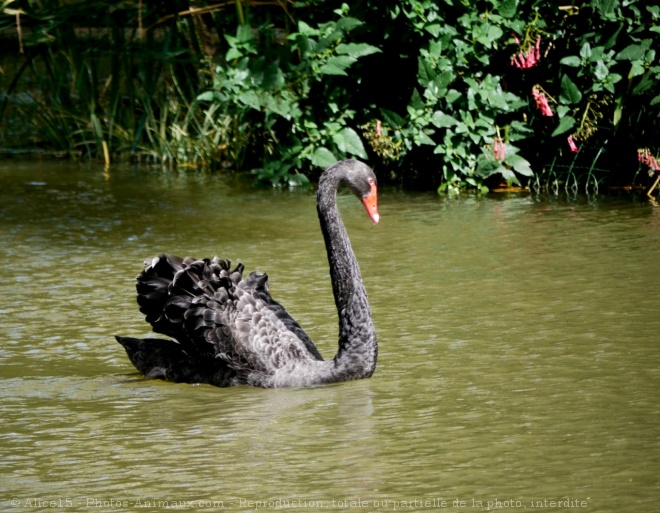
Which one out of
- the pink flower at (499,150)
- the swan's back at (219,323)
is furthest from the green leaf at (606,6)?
the swan's back at (219,323)

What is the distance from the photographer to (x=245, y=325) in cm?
509

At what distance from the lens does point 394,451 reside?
161 inches

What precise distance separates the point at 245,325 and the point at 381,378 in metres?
0.60

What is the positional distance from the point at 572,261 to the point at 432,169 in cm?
319

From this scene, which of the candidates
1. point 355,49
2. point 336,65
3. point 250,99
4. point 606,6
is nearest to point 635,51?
point 606,6

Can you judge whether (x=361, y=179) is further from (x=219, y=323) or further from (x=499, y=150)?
(x=499, y=150)

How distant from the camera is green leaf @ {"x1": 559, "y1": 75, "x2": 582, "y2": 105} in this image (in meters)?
8.95

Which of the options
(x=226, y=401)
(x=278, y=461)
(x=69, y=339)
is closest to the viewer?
(x=278, y=461)

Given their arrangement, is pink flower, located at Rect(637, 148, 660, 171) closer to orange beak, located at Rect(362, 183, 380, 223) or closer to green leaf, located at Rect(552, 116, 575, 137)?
green leaf, located at Rect(552, 116, 575, 137)

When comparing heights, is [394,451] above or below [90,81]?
below

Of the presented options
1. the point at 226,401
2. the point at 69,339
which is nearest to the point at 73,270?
the point at 69,339

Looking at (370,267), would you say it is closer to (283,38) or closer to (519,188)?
(519,188)

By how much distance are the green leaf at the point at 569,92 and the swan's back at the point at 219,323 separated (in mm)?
4315

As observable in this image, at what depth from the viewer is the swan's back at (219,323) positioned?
5.02m
